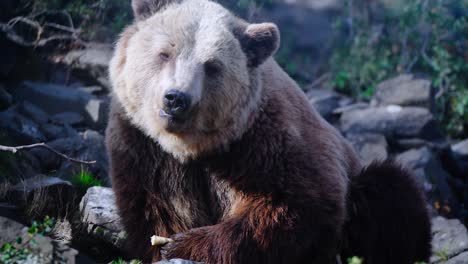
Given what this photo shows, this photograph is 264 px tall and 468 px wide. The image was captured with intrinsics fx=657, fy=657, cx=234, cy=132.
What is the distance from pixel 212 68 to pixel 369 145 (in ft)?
18.6

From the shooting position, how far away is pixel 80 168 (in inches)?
301

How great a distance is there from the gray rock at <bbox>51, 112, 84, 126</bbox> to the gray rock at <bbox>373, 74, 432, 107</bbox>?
566cm

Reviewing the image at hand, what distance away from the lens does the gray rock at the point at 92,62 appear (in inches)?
389

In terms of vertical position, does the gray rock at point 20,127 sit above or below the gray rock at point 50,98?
above

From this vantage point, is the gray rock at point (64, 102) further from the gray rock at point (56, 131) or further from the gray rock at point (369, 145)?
the gray rock at point (369, 145)

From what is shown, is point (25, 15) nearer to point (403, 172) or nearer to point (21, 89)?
point (21, 89)

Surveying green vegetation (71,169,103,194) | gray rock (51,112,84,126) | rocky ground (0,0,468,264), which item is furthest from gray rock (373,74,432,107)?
green vegetation (71,169,103,194)

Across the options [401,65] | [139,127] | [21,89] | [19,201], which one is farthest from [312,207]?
[401,65]

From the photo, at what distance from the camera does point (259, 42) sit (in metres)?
5.66

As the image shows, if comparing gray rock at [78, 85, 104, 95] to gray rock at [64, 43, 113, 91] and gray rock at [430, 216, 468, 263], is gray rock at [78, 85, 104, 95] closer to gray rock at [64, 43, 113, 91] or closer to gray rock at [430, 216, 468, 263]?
gray rock at [64, 43, 113, 91]

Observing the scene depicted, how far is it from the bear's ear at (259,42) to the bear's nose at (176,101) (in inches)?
35.7

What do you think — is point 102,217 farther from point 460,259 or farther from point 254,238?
point 460,259

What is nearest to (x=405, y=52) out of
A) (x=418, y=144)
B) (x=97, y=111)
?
(x=418, y=144)

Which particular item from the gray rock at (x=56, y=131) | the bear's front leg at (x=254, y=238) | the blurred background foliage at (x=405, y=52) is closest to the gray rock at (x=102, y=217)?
the bear's front leg at (x=254, y=238)
